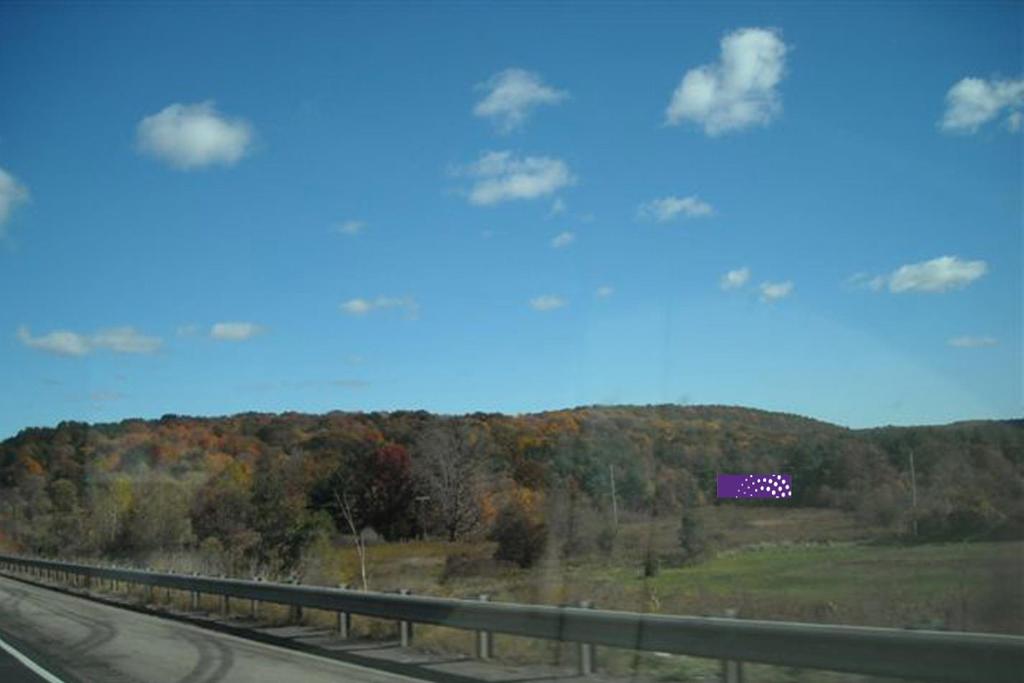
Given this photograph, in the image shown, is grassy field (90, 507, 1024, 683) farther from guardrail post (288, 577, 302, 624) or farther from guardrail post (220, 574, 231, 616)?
guardrail post (220, 574, 231, 616)

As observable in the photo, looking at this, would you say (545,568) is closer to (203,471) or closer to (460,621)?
(460,621)

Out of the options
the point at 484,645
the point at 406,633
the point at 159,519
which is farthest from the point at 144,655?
the point at 159,519

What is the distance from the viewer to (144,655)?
627 inches

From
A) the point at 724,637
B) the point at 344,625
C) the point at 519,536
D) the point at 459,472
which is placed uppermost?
the point at 459,472

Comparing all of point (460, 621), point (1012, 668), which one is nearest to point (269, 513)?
point (460, 621)

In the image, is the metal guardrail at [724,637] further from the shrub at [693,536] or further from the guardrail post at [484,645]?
the shrub at [693,536]

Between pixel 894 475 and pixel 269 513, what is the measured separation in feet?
100

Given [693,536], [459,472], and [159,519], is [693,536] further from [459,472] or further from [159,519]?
[159,519]

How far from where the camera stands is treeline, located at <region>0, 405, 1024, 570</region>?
830 inches

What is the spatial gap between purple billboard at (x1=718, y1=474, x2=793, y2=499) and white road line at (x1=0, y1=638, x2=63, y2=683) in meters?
13.1

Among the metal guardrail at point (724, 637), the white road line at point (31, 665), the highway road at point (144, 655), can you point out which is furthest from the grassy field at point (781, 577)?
the white road line at point (31, 665)

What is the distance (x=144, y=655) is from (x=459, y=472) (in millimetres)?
17575

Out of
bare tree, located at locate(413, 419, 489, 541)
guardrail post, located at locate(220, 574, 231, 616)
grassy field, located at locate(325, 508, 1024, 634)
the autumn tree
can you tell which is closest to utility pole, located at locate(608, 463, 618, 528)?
grassy field, located at locate(325, 508, 1024, 634)

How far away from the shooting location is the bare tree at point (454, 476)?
33031 mm
